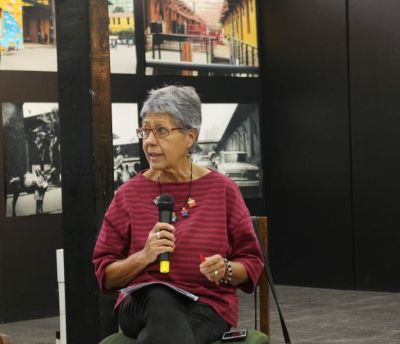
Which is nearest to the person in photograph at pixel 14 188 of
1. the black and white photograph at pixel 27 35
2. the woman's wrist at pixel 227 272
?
the black and white photograph at pixel 27 35

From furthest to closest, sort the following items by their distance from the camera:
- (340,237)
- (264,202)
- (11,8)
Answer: (264,202) → (340,237) → (11,8)

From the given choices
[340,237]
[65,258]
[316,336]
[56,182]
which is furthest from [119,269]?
[340,237]

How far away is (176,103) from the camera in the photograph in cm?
377

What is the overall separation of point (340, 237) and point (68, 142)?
5549 mm

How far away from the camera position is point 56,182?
28.3 ft

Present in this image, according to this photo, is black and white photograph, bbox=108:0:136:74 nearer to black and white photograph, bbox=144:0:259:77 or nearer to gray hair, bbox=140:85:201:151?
black and white photograph, bbox=144:0:259:77

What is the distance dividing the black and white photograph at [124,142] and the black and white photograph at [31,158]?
627 millimetres

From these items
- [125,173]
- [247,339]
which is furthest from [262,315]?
[125,173]

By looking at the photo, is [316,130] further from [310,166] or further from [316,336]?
[316,336]

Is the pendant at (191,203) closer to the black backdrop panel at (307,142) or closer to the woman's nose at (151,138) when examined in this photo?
the woman's nose at (151,138)

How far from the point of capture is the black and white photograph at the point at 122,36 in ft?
29.7

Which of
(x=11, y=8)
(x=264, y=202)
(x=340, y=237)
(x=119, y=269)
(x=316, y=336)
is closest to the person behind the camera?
(x=119, y=269)

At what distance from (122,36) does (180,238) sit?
5577 mm

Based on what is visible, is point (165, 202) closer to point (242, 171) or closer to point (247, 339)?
point (247, 339)
